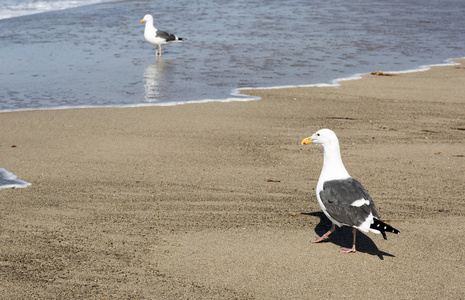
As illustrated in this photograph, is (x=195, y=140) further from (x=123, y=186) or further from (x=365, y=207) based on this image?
(x=365, y=207)

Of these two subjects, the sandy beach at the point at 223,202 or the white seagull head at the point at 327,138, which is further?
the white seagull head at the point at 327,138

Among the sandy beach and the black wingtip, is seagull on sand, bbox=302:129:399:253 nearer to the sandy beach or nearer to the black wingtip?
→ the black wingtip

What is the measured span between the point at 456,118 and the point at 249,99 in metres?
3.31

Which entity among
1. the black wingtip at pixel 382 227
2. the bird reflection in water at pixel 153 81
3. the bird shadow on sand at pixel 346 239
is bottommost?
the bird shadow on sand at pixel 346 239

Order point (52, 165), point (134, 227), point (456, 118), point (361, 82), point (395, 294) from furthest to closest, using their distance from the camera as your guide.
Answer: point (361, 82) < point (456, 118) < point (52, 165) < point (134, 227) < point (395, 294)

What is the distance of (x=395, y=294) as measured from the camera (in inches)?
155

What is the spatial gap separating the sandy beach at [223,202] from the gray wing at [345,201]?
395 millimetres

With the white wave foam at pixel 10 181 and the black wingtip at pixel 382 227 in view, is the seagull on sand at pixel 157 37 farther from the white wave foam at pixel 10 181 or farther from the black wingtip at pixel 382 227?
the black wingtip at pixel 382 227

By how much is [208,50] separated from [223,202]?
927cm

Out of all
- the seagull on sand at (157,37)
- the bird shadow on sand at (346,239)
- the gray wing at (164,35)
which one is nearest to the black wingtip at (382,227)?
the bird shadow on sand at (346,239)

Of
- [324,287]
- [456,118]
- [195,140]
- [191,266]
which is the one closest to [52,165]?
[195,140]

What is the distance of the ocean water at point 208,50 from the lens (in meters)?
10.3

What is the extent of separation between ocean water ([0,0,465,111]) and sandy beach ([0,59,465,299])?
159 cm

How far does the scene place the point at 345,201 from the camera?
14.2 ft
